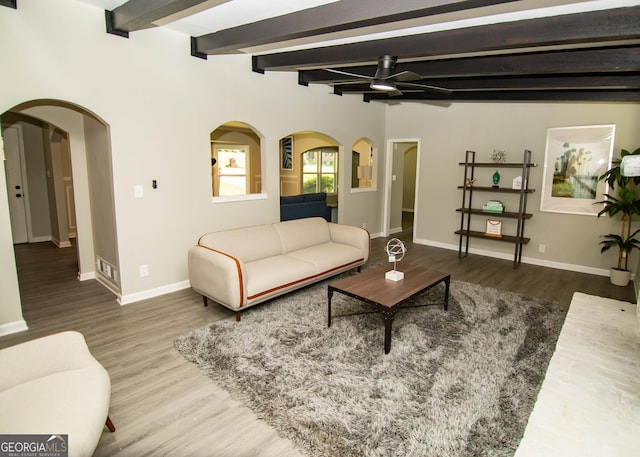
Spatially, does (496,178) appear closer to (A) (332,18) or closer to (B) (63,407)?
(A) (332,18)

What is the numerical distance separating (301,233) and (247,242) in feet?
2.88

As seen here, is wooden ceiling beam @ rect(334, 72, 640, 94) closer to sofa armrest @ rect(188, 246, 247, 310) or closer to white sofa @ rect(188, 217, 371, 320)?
white sofa @ rect(188, 217, 371, 320)

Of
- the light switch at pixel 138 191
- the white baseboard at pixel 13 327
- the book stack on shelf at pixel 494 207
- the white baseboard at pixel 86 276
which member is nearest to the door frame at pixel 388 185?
the book stack on shelf at pixel 494 207

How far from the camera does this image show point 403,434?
219 centimetres

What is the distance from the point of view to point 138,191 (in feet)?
13.2

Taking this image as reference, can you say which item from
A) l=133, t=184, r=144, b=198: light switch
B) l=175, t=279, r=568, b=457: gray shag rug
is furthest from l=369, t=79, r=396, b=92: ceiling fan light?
l=133, t=184, r=144, b=198: light switch

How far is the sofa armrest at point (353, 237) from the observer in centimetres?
509

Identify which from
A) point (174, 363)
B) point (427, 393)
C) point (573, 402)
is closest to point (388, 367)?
point (427, 393)

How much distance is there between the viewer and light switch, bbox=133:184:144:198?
157 inches

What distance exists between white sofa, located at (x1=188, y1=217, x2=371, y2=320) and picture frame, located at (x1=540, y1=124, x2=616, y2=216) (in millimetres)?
3079

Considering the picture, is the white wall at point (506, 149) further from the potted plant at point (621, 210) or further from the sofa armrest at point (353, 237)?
the sofa armrest at point (353, 237)

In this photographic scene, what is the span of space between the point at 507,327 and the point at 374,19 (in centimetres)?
298

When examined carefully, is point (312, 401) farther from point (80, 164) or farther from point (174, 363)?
point (80, 164)

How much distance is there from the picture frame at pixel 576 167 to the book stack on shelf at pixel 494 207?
57cm
